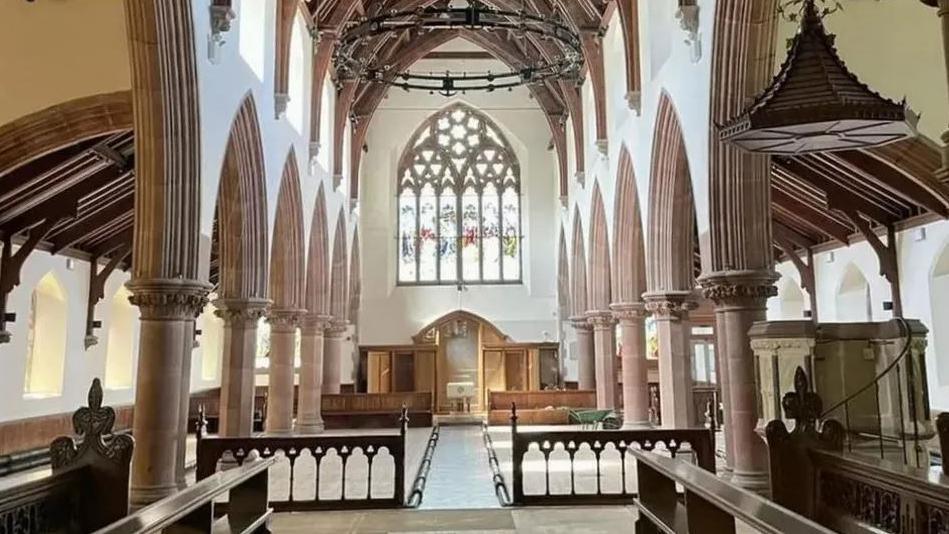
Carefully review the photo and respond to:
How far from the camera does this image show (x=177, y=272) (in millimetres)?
8305

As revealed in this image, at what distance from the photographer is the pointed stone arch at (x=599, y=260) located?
17.6 metres

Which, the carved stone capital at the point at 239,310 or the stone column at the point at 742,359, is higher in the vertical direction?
the carved stone capital at the point at 239,310

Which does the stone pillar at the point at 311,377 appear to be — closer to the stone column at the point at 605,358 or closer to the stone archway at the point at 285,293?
the stone archway at the point at 285,293

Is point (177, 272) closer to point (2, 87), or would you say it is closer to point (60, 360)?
point (2, 87)

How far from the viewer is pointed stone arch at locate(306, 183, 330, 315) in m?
17.3

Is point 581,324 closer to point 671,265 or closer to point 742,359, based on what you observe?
point 671,265

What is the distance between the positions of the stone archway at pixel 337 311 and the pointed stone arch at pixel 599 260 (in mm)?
6704

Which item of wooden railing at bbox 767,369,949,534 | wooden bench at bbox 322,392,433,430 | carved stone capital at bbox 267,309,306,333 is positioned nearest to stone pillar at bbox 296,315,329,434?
wooden bench at bbox 322,392,433,430

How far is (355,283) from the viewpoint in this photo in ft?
77.1

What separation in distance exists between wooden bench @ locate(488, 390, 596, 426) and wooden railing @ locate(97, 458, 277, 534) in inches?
497

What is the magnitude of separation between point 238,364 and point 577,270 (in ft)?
37.7

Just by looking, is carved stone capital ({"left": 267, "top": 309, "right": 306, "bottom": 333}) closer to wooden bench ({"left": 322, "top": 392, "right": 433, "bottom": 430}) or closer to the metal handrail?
wooden bench ({"left": 322, "top": 392, "right": 433, "bottom": 430})

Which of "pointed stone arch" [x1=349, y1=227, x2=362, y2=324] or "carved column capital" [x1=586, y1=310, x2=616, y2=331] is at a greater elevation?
"pointed stone arch" [x1=349, y1=227, x2=362, y2=324]

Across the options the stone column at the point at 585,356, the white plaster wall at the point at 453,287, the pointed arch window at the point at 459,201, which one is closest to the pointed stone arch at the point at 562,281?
the white plaster wall at the point at 453,287
